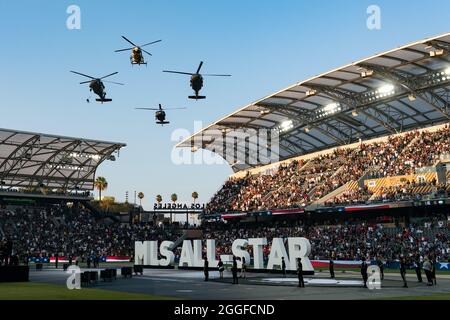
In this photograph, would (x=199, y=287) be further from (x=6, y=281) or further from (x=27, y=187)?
(x=27, y=187)

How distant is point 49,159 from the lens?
78500 mm

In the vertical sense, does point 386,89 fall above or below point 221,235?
above

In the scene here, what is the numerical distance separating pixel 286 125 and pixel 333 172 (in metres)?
11.2

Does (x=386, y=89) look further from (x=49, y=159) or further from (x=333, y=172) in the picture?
(x=49, y=159)

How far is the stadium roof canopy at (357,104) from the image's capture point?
53.8m

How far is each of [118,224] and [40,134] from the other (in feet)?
79.2

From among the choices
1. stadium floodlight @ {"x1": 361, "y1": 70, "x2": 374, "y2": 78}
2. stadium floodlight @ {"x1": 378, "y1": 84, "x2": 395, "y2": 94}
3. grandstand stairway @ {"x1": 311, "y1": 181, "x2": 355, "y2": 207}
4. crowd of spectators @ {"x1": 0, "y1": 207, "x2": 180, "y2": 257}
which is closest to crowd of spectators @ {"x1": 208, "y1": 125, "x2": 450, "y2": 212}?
grandstand stairway @ {"x1": 311, "y1": 181, "x2": 355, "y2": 207}

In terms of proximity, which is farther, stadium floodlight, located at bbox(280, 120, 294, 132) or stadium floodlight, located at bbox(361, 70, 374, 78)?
stadium floodlight, located at bbox(280, 120, 294, 132)

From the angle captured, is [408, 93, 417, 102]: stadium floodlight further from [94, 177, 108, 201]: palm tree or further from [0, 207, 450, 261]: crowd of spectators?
[94, 177, 108, 201]: palm tree

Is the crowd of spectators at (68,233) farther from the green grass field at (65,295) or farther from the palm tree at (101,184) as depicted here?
the palm tree at (101,184)

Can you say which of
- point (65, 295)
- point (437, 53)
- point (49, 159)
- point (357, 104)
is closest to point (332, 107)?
point (357, 104)

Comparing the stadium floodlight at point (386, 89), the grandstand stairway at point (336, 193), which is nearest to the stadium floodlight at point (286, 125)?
the grandstand stairway at point (336, 193)

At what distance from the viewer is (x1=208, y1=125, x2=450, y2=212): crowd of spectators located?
2332 inches
